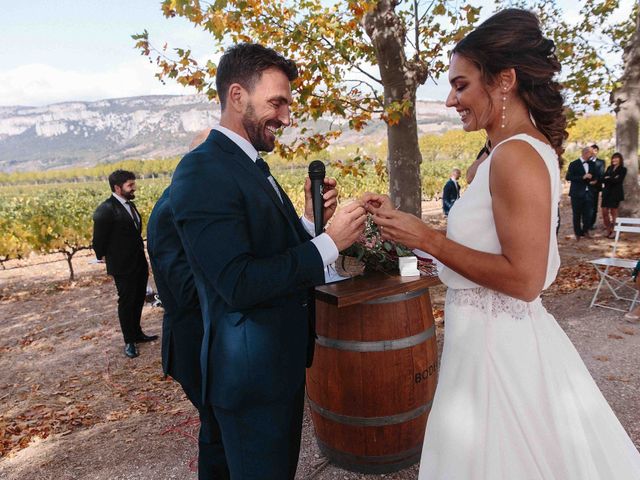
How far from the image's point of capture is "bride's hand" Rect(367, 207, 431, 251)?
1678 millimetres

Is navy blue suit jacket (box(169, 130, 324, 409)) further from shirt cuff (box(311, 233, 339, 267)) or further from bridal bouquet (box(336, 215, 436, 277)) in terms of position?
bridal bouquet (box(336, 215, 436, 277))

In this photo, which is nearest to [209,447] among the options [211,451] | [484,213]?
[211,451]

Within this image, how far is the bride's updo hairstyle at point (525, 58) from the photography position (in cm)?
155

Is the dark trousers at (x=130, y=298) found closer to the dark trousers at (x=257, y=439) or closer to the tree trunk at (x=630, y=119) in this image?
the dark trousers at (x=257, y=439)

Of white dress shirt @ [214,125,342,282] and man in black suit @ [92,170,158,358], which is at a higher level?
white dress shirt @ [214,125,342,282]

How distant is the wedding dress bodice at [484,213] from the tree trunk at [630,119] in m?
12.4

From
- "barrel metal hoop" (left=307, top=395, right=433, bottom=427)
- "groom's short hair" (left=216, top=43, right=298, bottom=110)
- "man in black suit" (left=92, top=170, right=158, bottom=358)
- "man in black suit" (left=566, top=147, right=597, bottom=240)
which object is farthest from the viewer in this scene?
"man in black suit" (left=566, top=147, right=597, bottom=240)

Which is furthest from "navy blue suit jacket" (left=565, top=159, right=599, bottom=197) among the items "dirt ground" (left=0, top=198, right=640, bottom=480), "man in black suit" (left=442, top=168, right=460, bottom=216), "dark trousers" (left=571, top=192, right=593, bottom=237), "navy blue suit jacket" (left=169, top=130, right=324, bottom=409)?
"navy blue suit jacket" (left=169, top=130, right=324, bottom=409)

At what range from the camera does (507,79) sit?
5.24 feet

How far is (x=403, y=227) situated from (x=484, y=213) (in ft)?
0.96

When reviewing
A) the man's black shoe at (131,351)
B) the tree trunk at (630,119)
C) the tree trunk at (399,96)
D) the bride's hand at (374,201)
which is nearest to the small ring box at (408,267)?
the bride's hand at (374,201)

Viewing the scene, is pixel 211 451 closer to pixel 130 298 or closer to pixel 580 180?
pixel 130 298

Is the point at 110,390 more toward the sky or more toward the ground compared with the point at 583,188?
more toward the ground

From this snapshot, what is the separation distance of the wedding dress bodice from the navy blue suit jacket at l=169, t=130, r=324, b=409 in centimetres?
54
